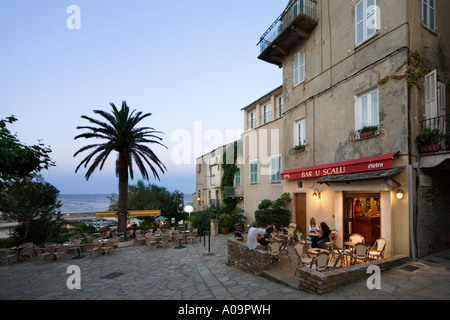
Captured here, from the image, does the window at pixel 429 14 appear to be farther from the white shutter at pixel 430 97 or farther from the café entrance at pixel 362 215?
the café entrance at pixel 362 215

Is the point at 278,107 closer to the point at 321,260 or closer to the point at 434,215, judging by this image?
the point at 434,215

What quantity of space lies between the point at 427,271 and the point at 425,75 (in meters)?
6.36

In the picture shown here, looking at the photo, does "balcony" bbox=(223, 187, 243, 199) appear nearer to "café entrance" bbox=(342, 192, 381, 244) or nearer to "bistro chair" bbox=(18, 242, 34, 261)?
"café entrance" bbox=(342, 192, 381, 244)

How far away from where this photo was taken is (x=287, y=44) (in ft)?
46.8

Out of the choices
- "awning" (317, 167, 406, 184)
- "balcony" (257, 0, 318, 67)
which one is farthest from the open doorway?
"balcony" (257, 0, 318, 67)

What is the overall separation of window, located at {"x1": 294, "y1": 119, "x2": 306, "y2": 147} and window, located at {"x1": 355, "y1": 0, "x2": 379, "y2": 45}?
4640mm

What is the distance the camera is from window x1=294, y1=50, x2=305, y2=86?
13.5 metres

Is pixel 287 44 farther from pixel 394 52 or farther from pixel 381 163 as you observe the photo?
pixel 381 163

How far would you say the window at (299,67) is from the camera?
1353 centimetres

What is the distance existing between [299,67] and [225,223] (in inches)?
533

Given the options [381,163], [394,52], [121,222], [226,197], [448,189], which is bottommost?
[121,222]

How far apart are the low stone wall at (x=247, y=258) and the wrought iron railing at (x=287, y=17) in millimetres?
11167
